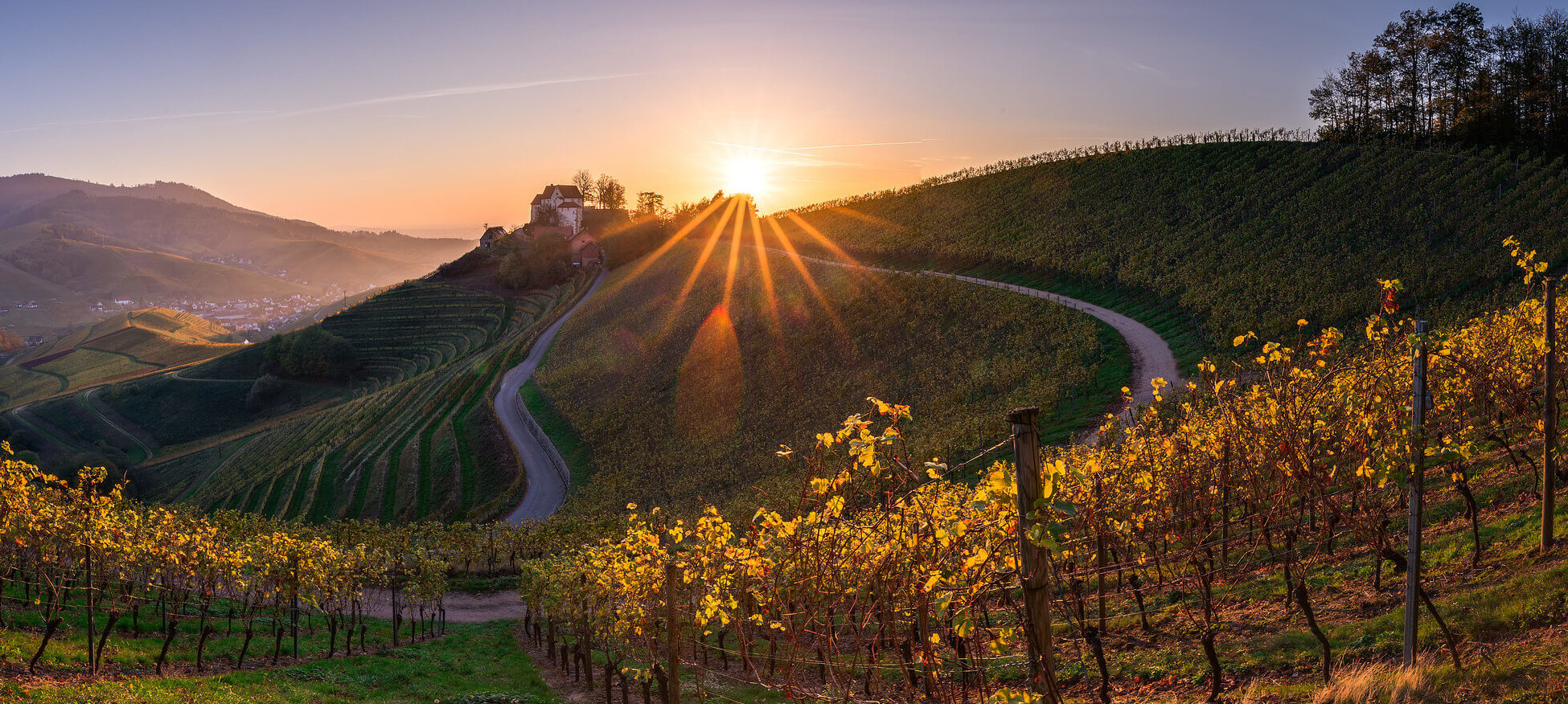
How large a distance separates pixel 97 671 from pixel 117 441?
369ft

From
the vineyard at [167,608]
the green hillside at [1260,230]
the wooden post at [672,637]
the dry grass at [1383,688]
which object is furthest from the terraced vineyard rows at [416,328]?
the dry grass at [1383,688]

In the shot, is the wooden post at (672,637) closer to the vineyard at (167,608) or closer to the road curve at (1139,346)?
the vineyard at (167,608)

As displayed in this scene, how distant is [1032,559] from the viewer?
568cm

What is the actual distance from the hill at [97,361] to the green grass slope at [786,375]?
118 metres

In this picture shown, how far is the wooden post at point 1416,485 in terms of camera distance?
8969mm

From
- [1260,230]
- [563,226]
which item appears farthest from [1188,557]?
[563,226]

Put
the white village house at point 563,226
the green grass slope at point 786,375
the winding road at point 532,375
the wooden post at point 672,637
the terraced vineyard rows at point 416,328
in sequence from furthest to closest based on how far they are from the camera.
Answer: the white village house at point 563,226 < the terraced vineyard rows at point 416,328 < the green grass slope at point 786,375 < the winding road at point 532,375 < the wooden post at point 672,637

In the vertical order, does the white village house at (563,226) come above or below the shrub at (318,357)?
above

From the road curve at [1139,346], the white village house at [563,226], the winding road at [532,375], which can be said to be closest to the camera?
the road curve at [1139,346]

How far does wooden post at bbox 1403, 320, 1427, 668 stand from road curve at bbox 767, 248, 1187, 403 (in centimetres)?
2235

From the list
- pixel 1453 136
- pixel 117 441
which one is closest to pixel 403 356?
pixel 117 441

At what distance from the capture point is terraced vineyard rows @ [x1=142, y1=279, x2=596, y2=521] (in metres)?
62.2

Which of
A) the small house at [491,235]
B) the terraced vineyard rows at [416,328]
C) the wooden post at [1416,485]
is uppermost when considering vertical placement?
the small house at [491,235]

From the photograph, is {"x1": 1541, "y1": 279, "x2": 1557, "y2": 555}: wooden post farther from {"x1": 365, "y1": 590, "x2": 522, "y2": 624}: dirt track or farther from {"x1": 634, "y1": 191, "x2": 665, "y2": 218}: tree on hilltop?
{"x1": 634, "y1": 191, "x2": 665, "y2": 218}: tree on hilltop
